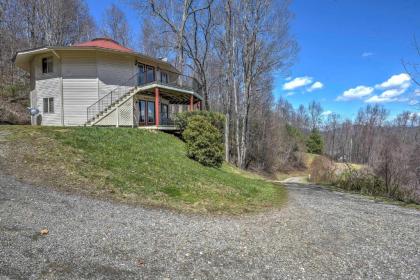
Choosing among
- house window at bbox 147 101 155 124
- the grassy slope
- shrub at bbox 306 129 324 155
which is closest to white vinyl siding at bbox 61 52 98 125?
house window at bbox 147 101 155 124

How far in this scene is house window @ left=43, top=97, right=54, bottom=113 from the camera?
726 inches

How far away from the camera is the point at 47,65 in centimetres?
1853

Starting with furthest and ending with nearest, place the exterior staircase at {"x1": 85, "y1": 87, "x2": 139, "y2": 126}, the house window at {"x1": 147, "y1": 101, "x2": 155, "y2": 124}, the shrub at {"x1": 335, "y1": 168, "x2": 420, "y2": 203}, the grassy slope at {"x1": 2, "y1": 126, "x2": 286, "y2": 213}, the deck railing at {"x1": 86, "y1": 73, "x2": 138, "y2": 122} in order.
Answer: the house window at {"x1": 147, "y1": 101, "x2": 155, "y2": 124}, the deck railing at {"x1": 86, "y1": 73, "x2": 138, "y2": 122}, the exterior staircase at {"x1": 85, "y1": 87, "x2": 139, "y2": 126}, the shrub at {"x1": 335, "y1": 168, "x2": 420, "y2": 203}, the grassy slope at {"x1": 2, "y1": 126, "x2": 286, "y2": 213}

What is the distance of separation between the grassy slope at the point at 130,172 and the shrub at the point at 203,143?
5.87 feet

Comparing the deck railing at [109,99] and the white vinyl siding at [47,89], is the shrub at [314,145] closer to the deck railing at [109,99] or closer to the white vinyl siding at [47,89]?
the deck railing at [109,99]

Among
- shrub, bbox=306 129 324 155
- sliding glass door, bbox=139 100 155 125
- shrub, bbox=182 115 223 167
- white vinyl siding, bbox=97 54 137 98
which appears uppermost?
white vinyl siding, bbox=97 54 137 98

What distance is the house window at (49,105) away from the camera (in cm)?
1844

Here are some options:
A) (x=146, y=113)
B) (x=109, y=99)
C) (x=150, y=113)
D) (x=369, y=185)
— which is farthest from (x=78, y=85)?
(x=369, y=185)

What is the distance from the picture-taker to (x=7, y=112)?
22.3m

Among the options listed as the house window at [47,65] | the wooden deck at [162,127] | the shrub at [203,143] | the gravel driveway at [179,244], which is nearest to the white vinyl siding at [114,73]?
the wooden deck at [162,127]

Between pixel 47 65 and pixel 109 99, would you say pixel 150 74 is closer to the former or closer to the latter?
pixel 109 99

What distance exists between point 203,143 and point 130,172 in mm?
5462

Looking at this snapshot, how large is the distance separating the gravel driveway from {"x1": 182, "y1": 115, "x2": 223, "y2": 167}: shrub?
680cm

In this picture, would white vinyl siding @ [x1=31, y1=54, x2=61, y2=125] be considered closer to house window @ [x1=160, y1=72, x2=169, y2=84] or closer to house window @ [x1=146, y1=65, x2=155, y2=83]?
house window @ [x1=146, y1=65, x2=155, y2=83]
